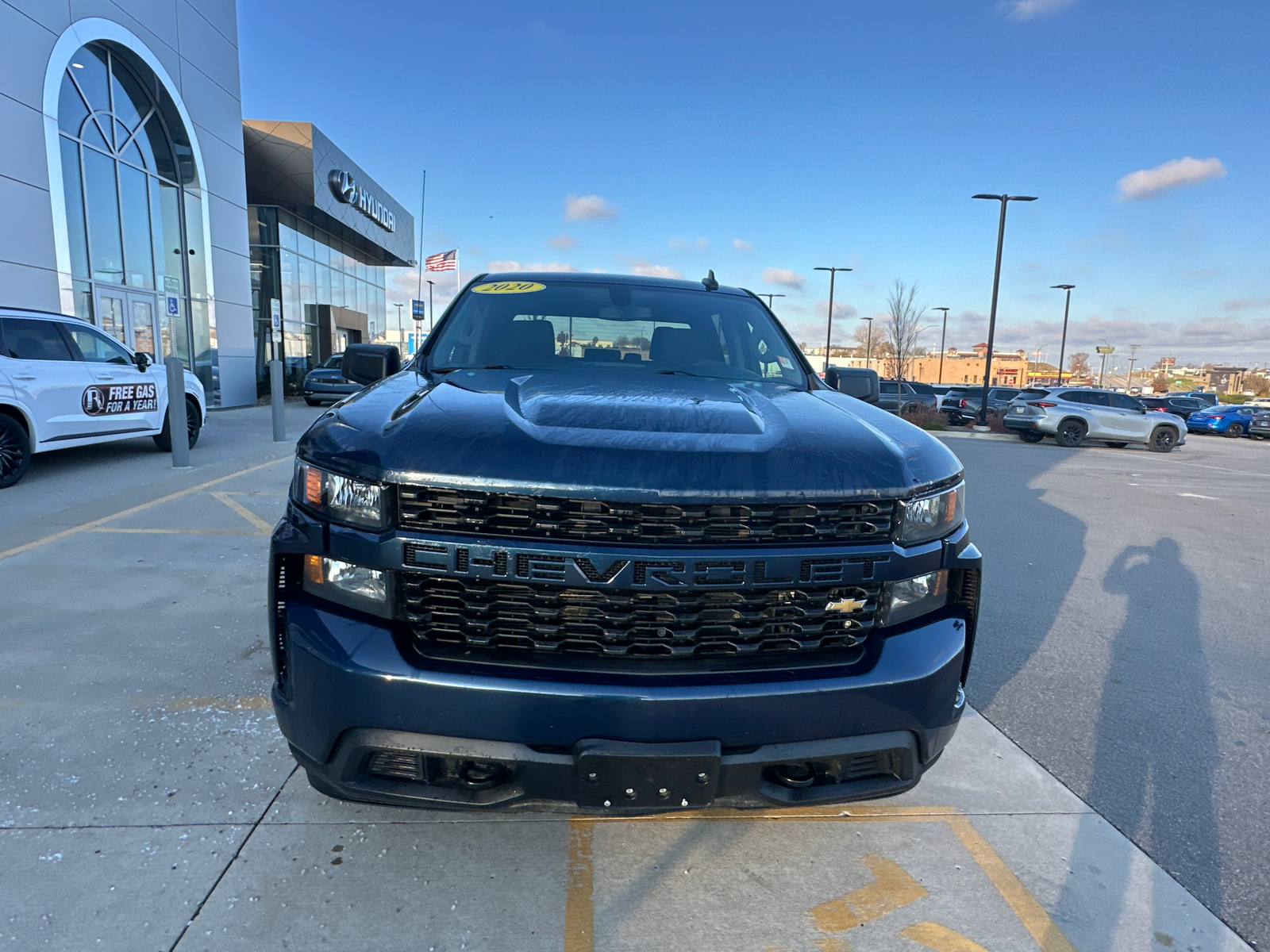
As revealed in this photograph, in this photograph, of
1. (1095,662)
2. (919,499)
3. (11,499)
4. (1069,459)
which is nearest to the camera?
(919,499)

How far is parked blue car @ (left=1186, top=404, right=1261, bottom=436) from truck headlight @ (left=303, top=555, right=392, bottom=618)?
33109 millimetres

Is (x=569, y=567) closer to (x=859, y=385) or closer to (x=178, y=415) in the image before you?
(x=859, y=385)

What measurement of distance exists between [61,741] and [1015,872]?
325cm

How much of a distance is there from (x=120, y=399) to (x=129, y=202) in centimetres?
925

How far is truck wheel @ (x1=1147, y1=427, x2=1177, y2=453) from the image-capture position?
742 inches

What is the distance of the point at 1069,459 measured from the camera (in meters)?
15.0

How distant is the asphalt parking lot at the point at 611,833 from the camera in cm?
188

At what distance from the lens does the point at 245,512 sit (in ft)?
20.9

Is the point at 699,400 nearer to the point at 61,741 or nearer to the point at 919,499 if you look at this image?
the point at 919,499

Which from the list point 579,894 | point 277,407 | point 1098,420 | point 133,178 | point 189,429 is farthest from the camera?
point 1098,420

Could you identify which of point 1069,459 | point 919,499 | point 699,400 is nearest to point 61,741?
point 699,400

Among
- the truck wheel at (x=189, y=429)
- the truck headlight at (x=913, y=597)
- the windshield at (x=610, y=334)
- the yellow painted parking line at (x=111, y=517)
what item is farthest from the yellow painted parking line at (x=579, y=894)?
the truck wheel at (x=189, y=429)

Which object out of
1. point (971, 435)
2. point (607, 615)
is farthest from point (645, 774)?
point (971, 435)

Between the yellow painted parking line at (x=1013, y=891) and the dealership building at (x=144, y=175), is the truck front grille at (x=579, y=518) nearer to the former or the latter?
the yellow painted parking line at (x=1013, y=891)
